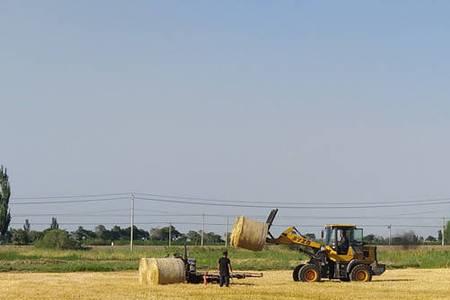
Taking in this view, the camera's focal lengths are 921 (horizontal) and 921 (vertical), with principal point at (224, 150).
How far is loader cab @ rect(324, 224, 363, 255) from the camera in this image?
35625 mm

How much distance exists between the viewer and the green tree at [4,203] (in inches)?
3848

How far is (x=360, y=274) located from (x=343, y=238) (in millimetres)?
1580

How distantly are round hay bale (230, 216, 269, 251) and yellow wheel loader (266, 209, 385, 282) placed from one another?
192cm

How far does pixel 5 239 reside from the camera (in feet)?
318

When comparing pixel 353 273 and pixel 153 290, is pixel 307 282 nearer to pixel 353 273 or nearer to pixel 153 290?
pixel 353 273

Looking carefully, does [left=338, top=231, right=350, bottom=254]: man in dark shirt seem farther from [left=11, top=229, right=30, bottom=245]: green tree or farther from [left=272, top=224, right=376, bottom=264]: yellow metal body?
[left=11, top=229, right=30, bottom=245]: green tree

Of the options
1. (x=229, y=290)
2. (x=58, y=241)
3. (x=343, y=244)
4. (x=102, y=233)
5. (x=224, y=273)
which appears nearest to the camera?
(x=229, y=290)

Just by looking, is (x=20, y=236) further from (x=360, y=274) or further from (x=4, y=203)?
(x=360, y=274)

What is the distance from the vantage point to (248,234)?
3247 cm

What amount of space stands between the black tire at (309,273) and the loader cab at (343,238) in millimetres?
1310

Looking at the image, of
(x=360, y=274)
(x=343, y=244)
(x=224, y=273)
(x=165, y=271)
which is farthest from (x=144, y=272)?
(x=360, y=274)

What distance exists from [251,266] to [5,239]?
53.0 meters

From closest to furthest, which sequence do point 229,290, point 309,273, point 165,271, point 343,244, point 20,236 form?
point 229,290, point 165,271, point 309,273, point 343,244, point 20,236

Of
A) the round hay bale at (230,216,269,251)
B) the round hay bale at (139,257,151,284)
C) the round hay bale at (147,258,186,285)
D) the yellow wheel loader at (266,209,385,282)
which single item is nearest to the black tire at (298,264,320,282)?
the yellow wheel loader at (266,209,385,282)
